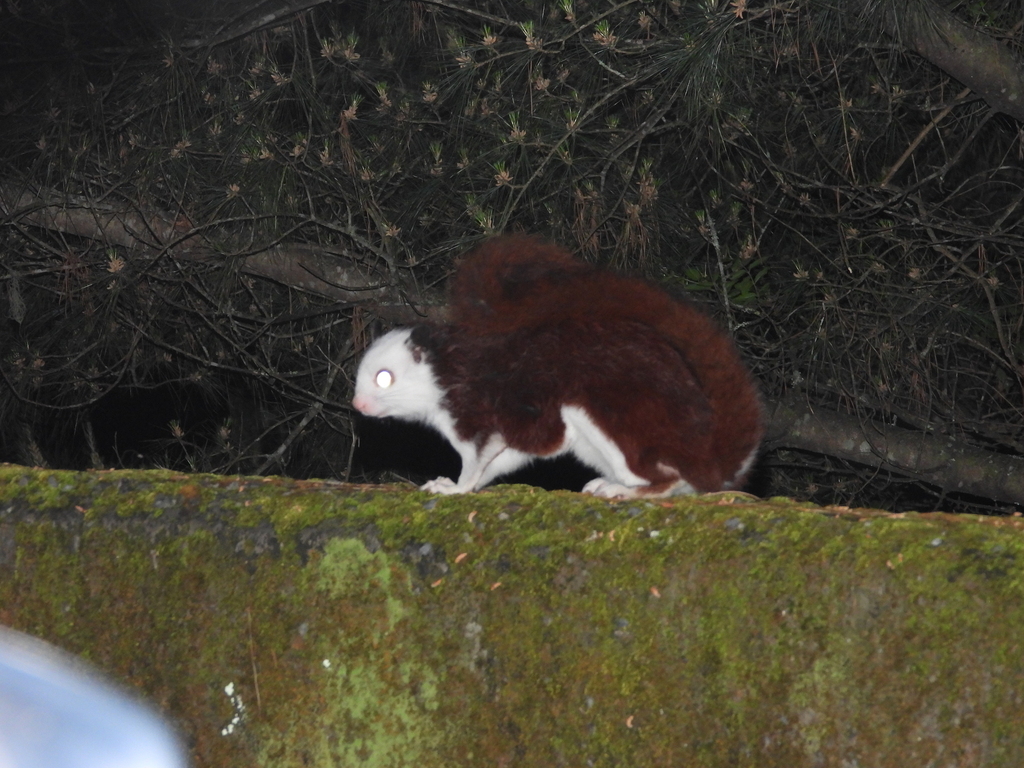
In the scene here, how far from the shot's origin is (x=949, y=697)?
1.51 meters

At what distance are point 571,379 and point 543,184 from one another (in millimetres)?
1933

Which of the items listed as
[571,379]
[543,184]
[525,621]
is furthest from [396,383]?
[543,184]

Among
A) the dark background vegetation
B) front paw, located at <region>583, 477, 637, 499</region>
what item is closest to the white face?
front paw, located at <region>583, 477, 637, 499</region>

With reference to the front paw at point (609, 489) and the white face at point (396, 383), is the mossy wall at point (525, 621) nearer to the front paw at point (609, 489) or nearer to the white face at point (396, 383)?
the front paw at point (609, 489)

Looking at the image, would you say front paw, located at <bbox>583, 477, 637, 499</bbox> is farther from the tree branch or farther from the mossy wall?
the tree branch

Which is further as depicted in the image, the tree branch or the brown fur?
the tree branch

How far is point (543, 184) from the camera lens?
458 centimetres

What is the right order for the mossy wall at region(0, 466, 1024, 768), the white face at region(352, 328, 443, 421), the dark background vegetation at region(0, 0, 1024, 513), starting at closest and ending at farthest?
1. the mossy wall at region(0, 466, 1024, 768)
2. the white face at region(352, 328, 443, 421)
3. the dark background vegetation at region(0, 0, 1024, 513)

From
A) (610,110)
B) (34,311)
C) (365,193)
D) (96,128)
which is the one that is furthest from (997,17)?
→ (34,311)

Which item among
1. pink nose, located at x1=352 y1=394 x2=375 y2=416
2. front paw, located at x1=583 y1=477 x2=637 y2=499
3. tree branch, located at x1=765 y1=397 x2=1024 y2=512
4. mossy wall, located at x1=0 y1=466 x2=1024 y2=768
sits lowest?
tree branch, located at x1=765 y1=397 x2=1024 y2=512

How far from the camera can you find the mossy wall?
1549 millimetres

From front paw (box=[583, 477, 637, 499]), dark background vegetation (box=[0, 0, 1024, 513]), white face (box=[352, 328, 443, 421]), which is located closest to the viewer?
front paw (box=[583, 477, 637, 499])

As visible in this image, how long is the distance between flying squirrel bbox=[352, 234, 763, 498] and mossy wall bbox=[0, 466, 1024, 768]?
2.08 ft

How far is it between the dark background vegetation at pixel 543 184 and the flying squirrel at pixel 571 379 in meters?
1.17
